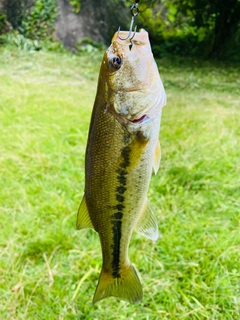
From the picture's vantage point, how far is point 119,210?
141cm

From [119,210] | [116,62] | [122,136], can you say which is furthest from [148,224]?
[116,62]

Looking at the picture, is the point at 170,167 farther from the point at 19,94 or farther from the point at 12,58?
the point at 12,58

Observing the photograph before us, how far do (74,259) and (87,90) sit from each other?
4006mm

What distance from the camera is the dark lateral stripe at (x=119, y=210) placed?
1292 millimetres

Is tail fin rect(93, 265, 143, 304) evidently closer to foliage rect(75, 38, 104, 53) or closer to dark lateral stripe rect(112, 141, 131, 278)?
dark lateral stripe rect(112, 141, 131, 278)

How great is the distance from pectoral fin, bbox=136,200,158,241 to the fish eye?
560 millimetres

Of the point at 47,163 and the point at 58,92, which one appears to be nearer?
the point at 47,163

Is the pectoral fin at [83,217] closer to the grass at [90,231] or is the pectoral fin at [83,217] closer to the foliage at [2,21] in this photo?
the grass at [90,231]

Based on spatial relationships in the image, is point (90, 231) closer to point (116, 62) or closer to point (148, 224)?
point (148, 224)

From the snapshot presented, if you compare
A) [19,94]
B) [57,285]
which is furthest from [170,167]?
[19,94]

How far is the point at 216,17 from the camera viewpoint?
9.17 meters

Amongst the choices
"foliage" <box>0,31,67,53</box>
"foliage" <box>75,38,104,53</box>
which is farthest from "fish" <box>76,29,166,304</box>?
"foliage" <box>75,38,104,53</box>

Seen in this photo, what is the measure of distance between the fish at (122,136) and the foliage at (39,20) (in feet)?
28.2

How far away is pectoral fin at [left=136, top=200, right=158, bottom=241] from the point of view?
→ 153 centimetres
